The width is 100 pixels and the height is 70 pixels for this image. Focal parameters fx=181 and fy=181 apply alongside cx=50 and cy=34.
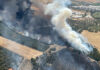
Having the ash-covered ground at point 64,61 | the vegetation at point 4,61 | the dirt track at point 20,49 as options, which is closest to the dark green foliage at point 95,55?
the ash-covered ground at point 64,61

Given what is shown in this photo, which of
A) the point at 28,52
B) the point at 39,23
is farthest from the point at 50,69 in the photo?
the point at 39,23

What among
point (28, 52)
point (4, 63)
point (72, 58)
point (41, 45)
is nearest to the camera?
point (4, 63)

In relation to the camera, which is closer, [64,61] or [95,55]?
[64,61]

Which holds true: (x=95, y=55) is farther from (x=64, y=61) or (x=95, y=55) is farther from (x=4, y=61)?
(x=4, y=61)

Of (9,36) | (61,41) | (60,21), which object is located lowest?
(9,36)

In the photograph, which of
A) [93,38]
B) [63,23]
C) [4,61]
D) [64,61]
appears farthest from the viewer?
[93,38]

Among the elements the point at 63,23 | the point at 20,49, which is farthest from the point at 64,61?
the point at 20,49

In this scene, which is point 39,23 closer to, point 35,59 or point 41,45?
point 41,45
